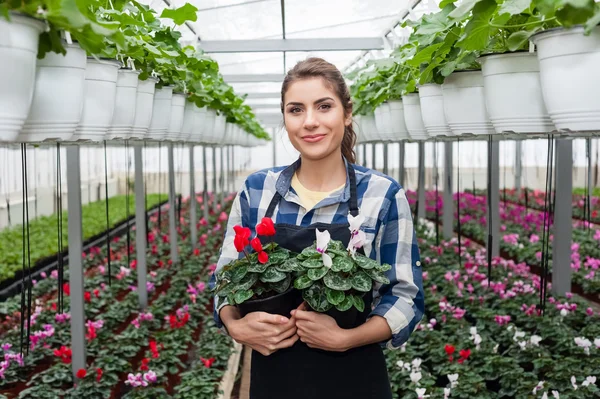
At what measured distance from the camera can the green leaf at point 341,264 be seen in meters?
1.36

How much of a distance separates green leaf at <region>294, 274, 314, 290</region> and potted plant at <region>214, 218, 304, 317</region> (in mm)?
24

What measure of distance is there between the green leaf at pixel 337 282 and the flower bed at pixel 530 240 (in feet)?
7.53

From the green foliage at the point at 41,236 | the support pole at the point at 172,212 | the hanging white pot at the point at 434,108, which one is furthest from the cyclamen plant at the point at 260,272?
the support pole at the point at 172,212

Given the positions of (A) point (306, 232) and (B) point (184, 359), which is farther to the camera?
(B) point (184, 359)

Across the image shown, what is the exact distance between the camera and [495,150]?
5500 millimetres

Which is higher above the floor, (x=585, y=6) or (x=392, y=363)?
(x=585, y=6)

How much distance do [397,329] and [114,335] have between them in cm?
274

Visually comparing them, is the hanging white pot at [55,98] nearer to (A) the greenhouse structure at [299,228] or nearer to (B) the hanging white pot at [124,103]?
(A) the greenhouse structure at [299,228]

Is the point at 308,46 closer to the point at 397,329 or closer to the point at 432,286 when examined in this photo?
the point at 432,286

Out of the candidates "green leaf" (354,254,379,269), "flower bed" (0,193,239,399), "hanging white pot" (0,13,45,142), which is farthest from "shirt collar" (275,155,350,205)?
"flower bed" (0,193,239,399)

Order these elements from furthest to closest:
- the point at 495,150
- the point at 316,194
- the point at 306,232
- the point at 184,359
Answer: the point at 495,150, the point at 184,359, the point at 316,194, the point at 306,232

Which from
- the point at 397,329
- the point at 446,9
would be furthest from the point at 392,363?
the point at 446,9

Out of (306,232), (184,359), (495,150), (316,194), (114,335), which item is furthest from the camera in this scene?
(495,150)

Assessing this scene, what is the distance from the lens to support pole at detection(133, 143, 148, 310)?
4.32m
